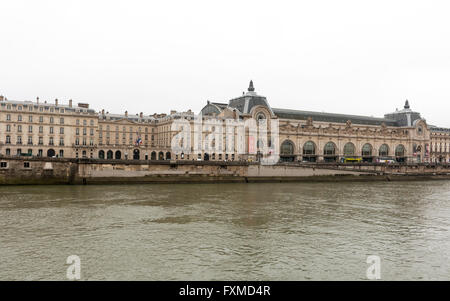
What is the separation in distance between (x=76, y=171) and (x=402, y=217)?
44.7 meters

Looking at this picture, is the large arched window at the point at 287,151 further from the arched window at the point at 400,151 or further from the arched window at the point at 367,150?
the arched window at the point at 400,151

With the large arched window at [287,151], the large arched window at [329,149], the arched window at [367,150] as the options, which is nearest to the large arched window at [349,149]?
the arched window at [367,150]

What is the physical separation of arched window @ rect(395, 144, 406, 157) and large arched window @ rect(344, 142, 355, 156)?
719 inches

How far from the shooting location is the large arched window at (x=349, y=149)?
332 ft

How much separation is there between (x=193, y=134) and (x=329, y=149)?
35214 mm

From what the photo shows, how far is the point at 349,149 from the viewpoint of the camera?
334 feet

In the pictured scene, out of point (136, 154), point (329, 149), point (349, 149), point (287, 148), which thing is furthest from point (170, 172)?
point (349, 149)

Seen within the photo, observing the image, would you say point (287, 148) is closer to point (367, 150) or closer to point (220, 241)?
point (367, 150)

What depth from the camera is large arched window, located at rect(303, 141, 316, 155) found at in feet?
309

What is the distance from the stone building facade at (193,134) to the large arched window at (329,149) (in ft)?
0.33

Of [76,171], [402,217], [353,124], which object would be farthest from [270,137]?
[402,217]

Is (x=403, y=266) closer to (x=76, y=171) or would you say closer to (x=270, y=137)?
(x=76, y=171)

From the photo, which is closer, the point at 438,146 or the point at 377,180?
the point at 377,180

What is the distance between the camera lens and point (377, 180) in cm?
7912
